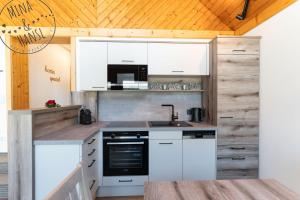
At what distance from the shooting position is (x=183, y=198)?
107 cm

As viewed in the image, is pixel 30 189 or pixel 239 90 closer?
pixel 30 189

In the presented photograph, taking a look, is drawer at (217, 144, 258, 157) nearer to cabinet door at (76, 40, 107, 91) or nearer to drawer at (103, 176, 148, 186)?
drawer at (103, 176, 148, 186)

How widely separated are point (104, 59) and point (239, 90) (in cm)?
195

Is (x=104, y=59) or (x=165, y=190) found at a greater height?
(x=104, y=59)

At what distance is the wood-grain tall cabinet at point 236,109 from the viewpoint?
2900mm

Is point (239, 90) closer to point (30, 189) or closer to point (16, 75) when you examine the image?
point (30, 189)

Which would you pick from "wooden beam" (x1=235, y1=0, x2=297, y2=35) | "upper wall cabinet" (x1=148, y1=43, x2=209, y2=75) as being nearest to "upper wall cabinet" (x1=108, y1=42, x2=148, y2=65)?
"upper wall cabinet" (x1=148, y1=43, x2=209, y2=75)

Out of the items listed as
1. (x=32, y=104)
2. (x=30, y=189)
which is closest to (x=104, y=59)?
(x=30, y=189)

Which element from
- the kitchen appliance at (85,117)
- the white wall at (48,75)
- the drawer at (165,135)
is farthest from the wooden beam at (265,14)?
the white wall at (48,75)

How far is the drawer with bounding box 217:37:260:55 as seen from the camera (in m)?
2.88

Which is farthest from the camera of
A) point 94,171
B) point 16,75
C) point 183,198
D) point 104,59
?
point 16,75

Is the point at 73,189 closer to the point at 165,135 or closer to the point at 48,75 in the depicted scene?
the point at 165,135

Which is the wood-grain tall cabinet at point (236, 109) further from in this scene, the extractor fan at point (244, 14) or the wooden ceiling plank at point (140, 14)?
the wooden ceiling plank at point (140, 14)

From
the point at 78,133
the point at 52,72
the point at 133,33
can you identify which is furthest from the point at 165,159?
the point at 52,72
